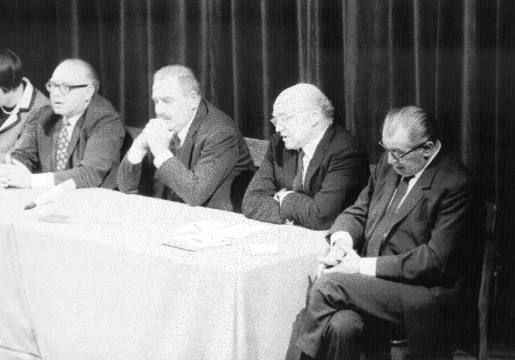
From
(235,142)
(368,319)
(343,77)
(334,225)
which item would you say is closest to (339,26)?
(343,77)

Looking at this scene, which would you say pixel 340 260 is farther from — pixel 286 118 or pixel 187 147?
pixel 187 147

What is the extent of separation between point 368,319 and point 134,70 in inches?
120

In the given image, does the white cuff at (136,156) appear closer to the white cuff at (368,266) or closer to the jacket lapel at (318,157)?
the jacket lapel at (318,157)

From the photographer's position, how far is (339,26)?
16.2 feet

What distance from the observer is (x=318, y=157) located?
434cm

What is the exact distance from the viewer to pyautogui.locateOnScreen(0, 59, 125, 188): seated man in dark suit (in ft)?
16.7

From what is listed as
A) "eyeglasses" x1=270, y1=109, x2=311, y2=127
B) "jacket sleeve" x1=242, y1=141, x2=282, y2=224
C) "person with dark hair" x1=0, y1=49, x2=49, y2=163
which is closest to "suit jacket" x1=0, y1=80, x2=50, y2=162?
"person with dark hair" x1=0, y1=49, x2=49, y2=163

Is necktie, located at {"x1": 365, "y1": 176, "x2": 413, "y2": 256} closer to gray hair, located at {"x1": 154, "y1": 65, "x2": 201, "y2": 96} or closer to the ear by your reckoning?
the ear

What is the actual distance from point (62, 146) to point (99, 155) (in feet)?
0.93

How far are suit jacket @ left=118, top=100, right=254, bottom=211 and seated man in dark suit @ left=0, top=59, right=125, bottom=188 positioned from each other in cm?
25

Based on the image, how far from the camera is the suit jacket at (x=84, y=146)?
508 centimetres

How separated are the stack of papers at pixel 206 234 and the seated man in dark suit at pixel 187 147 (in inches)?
23.6

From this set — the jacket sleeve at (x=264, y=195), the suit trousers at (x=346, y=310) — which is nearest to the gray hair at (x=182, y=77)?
the jacket sleeve at (x=264, y=195)

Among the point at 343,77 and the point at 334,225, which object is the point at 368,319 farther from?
the point at 343,77
